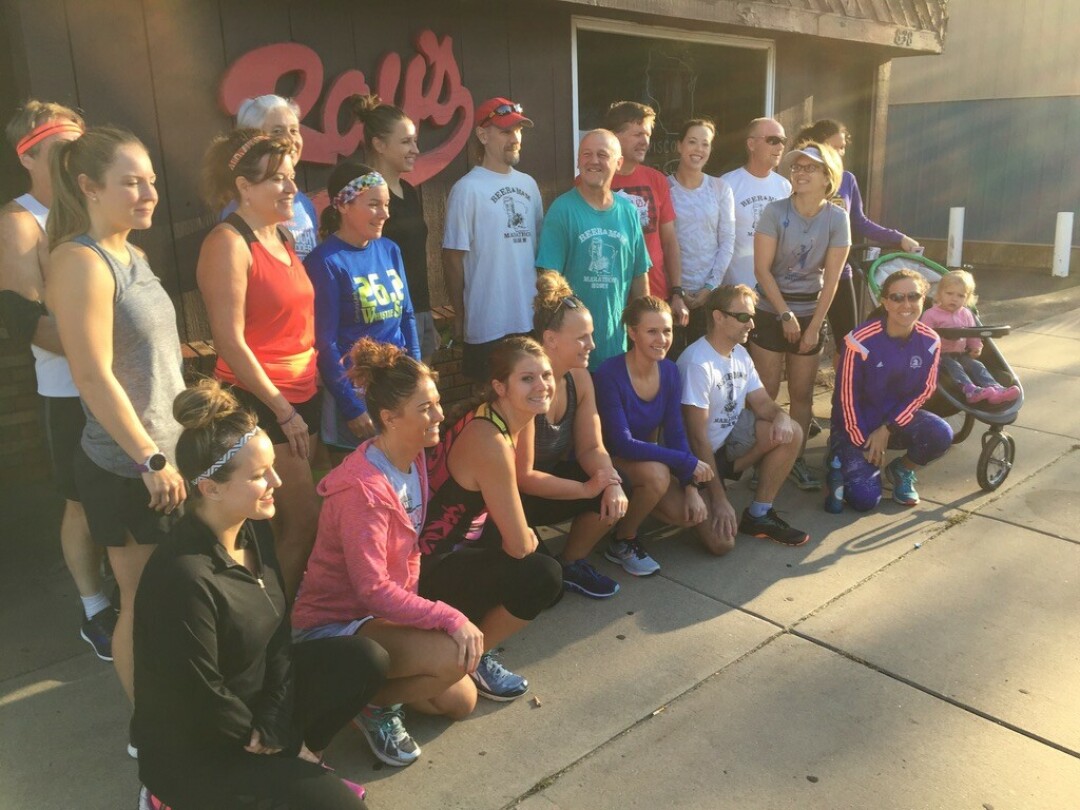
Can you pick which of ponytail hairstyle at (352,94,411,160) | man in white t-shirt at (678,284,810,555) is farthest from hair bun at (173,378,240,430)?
man in white t-shirt at (678,284,810,555)

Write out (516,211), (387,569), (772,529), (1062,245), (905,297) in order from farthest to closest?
1. (1062,245)
2. (905,297)
3. (772,529)
4. (516,211)
5. (387,569)

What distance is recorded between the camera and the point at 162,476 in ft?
7.82

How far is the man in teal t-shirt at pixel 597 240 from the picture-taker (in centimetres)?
406

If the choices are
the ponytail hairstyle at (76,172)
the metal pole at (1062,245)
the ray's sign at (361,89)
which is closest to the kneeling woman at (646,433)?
the ray's sign at (361,89)

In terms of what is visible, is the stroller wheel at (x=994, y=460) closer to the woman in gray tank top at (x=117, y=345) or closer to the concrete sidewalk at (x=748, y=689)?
the concrete sidewalk at (x=748, y=689)

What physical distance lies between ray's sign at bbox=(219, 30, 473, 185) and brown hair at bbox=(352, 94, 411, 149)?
31.3 inches

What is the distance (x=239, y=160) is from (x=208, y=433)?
1.15 meters

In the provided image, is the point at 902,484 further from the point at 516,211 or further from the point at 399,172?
the point at 399,172

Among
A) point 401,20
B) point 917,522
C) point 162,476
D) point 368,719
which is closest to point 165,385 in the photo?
point 162,476

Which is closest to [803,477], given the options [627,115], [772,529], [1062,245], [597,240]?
[772,529]

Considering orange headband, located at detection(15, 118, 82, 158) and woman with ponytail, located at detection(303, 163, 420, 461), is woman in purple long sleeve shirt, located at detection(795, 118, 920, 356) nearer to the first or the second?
woman with ponytail, located at detection(303, 163, 420, 461)

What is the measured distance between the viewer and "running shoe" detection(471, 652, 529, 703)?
3006mm

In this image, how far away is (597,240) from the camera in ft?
13.4

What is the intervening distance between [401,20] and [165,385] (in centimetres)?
296
